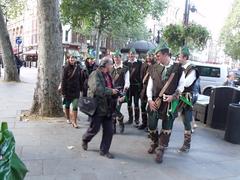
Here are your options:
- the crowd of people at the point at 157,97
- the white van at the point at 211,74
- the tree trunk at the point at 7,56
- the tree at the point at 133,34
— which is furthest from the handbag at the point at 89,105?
the tree at the point at 133,34

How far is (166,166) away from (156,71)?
5.15ft

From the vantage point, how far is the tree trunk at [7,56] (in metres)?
19.8

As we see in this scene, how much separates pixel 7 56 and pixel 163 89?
1553cm

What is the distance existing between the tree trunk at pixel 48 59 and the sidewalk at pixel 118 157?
73 centimetres

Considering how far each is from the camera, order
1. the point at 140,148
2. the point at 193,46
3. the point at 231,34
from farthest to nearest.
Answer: the point at 231,34 → the point at 193,46 → the point at 140,148

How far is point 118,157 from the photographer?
626 centimetres

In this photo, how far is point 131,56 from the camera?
8711 millimetres

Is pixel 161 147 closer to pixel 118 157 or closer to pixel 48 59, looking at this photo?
pixel 118 157

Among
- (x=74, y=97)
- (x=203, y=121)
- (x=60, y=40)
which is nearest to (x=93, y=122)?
(x=74, y=97)

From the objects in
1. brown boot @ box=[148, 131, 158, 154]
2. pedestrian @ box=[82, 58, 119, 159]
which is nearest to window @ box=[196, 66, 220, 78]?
brown boot @ box=[148, 131, 158, 154]

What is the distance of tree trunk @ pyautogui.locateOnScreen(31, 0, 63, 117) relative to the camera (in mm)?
9289

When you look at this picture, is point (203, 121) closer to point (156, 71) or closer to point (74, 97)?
point (74, 97)

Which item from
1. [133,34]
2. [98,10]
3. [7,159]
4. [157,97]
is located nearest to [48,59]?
[157,97]

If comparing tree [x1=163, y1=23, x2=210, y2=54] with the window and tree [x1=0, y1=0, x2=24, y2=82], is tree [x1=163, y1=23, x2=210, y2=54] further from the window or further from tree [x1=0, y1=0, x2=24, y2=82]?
tree [x1=0, y1=0, x2=24, y2=82]
